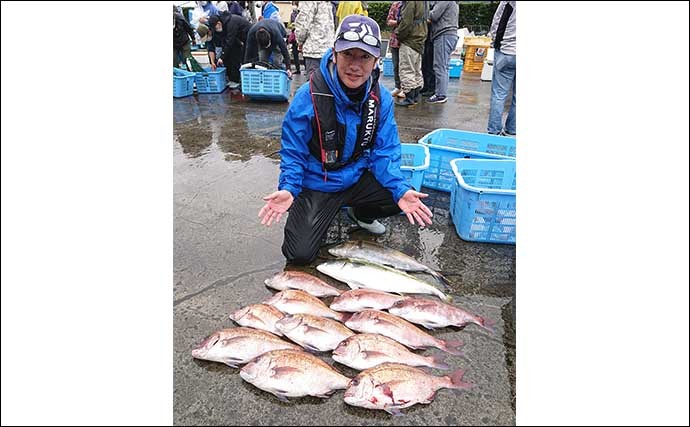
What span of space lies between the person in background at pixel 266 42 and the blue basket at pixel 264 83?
1.37ft

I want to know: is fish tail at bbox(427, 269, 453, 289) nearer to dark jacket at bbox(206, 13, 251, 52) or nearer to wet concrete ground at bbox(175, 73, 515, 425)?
wet concrete ground at bbox(175, 73, 515, 425)

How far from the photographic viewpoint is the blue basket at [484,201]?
361 cm

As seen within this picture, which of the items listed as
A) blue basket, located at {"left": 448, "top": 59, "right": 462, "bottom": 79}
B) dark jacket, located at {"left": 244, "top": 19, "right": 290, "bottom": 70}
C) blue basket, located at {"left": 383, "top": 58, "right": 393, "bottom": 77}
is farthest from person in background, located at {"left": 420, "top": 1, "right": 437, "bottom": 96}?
dark jacket, located at {"left": 244, "top": 19, "right": 290, "bottom": 70}

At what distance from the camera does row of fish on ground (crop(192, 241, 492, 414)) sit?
91.4 inches

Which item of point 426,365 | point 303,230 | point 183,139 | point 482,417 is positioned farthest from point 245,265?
point 183,139

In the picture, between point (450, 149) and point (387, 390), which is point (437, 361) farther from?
point (450, 149)

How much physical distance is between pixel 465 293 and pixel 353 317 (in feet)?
3.27

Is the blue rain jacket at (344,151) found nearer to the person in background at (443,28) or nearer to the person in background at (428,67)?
the person in background at (443,28)

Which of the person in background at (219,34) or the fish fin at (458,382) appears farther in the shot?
the person in background at (219,34)

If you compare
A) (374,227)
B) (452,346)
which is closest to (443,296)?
(452,346)

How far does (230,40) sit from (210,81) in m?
1.12

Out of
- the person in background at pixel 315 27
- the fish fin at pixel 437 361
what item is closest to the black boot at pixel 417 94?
the person in background at pixel 315 27

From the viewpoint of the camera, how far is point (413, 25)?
27.8 ft

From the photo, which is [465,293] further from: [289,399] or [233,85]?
[233,85]
